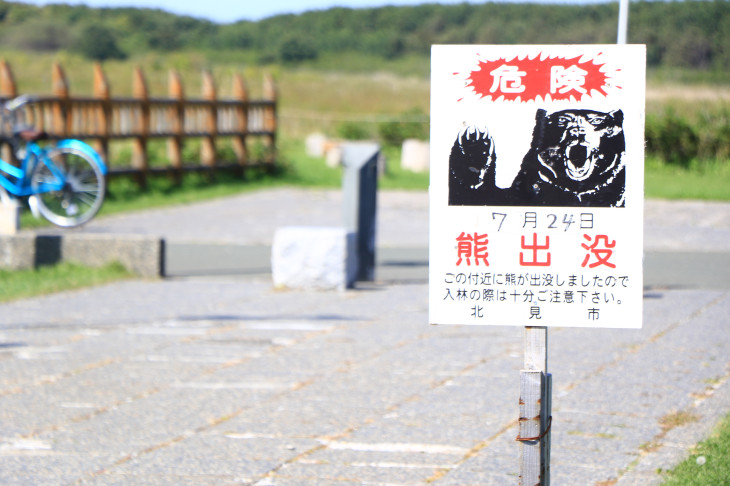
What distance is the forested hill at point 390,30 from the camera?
55438 mm

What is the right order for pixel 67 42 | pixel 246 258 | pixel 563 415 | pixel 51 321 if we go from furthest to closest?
pixel 67 42 → pixel 246 258 → pixel 51 321 → pixel 563 415

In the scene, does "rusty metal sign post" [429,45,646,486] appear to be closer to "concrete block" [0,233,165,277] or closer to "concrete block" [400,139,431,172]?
"concrete block" [0,233,165,277]

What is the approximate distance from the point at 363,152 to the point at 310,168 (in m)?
13.3

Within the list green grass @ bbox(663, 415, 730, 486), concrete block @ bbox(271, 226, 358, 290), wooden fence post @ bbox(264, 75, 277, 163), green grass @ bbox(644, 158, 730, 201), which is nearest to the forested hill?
wooden fence post @ bbox(264, 75, 277, 163)

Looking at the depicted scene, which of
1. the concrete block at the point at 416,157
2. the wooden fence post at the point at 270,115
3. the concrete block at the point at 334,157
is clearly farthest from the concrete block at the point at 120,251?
the concrete block at the point at 416,157

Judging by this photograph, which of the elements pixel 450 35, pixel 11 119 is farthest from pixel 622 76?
pixel 450 35

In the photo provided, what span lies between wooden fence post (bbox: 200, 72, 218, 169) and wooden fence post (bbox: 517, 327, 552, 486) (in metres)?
15.6

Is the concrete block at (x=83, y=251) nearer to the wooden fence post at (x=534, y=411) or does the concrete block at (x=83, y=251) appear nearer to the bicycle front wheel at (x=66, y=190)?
the bicycle front wheel at (x=66, y=190)

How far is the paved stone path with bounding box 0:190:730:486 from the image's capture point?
456cm

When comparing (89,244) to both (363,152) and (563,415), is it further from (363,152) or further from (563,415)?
(563,415)

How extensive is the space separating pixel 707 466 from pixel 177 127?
14.4 m

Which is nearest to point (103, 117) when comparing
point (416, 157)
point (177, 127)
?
point (177, 127)

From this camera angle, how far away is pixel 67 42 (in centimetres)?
5078

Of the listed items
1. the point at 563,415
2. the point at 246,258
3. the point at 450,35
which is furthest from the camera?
the point at 450,35
